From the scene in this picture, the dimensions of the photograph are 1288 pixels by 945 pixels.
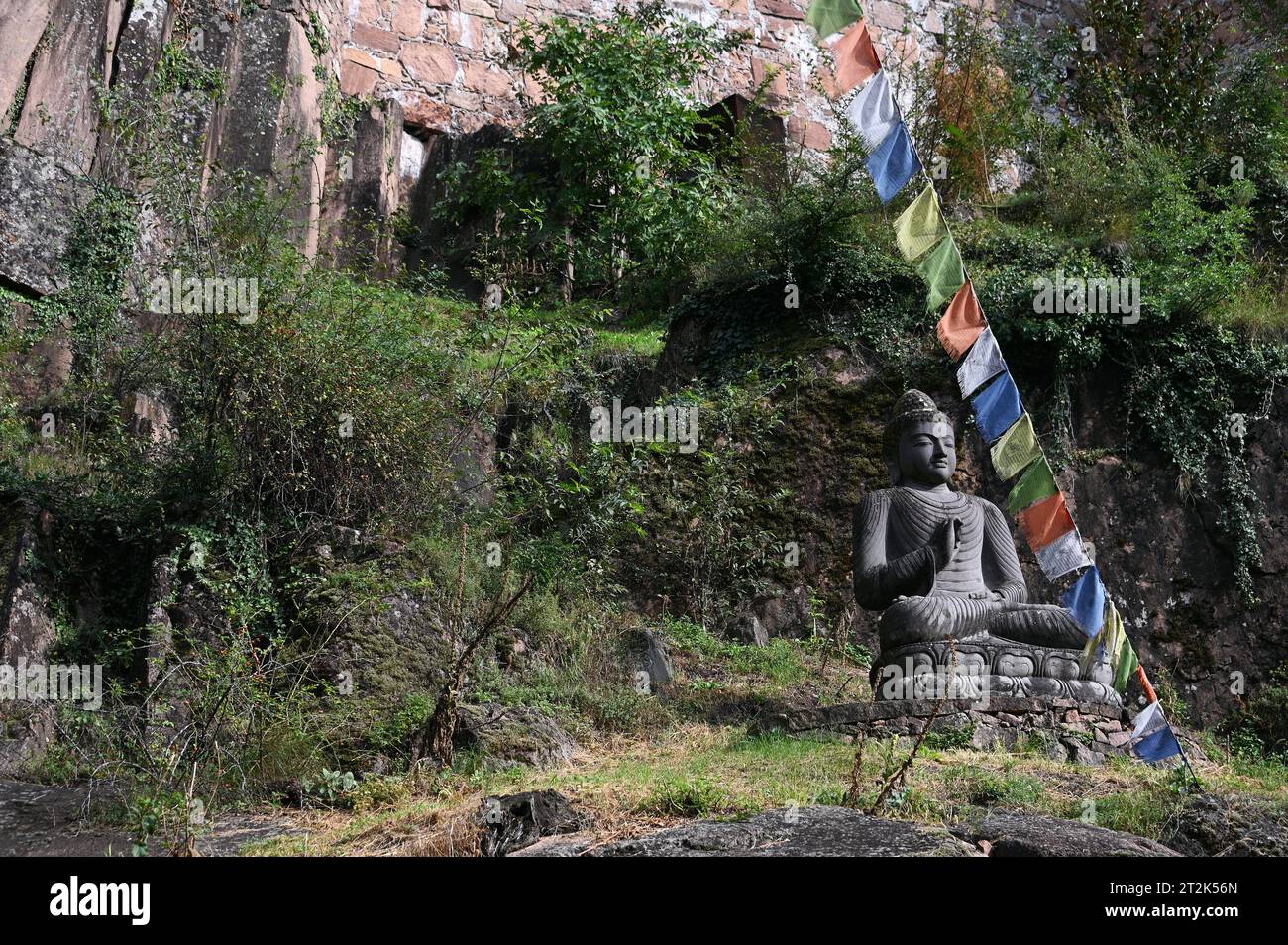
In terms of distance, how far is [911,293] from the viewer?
44.1 ft

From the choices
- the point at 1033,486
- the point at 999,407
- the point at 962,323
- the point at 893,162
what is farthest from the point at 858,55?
the point at 1033,486

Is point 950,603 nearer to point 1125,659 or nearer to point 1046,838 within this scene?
point 1125,659

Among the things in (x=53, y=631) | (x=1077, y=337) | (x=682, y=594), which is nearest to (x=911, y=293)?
(x=1077, y=337)

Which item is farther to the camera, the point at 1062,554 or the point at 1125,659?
the point at 1062,554

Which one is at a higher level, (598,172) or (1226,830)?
(598,172)

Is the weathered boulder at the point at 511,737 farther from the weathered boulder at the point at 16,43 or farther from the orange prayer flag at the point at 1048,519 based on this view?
the weathered boulder at the point at 16,43

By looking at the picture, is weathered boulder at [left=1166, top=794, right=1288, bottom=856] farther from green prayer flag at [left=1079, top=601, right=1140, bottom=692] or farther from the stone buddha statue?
the stone buddha statue

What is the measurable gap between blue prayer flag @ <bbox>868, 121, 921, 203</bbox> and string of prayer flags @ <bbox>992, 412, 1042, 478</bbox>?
5.56ft

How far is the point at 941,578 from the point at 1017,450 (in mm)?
1195

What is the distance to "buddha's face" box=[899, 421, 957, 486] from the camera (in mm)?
9773

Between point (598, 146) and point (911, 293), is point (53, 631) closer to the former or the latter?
point (911, 293)

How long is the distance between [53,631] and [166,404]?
295 cm

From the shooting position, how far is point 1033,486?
851cm

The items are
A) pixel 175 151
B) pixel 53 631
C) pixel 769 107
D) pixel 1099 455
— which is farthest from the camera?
pixel 769 107
